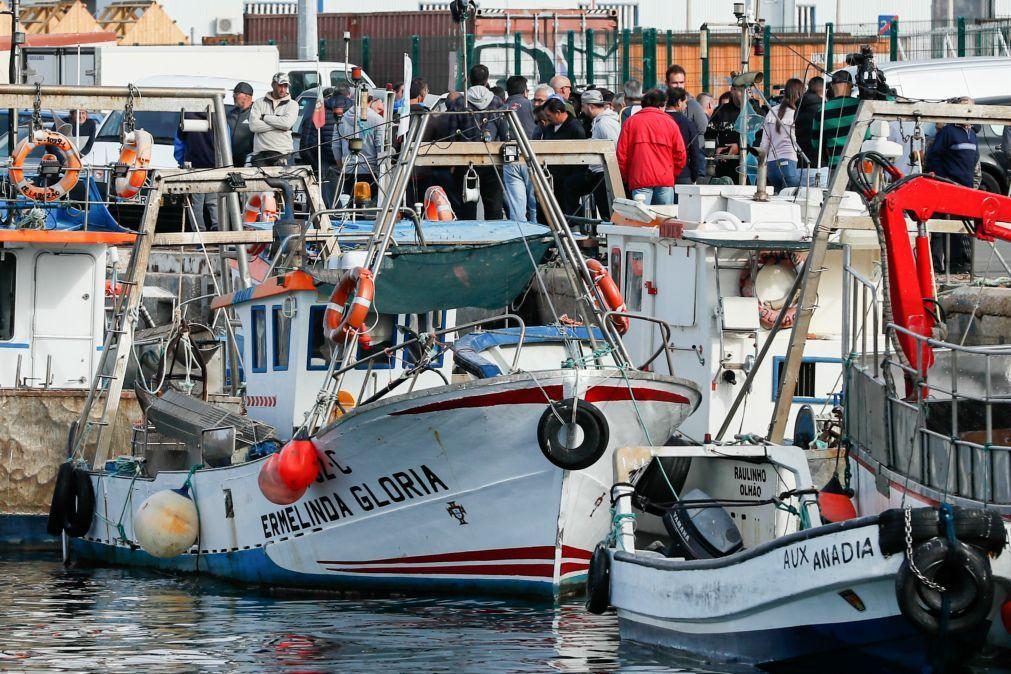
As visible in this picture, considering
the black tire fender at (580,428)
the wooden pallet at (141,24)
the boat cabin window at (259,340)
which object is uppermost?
the wooden pallet at (141,24)

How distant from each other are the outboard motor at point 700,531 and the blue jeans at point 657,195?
6941 millimetres

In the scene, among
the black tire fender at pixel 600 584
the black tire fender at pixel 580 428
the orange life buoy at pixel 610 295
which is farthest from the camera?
the orange life buoy at pixel 610 295

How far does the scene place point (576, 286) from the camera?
15047 millimetres

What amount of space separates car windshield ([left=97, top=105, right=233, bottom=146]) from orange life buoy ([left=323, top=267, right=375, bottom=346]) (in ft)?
37.4

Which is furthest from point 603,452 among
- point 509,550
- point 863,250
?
point 863,250

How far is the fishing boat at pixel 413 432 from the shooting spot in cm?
1398

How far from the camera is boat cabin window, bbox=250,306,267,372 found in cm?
1611

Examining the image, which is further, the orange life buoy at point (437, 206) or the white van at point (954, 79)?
the white van at point (954, 79)

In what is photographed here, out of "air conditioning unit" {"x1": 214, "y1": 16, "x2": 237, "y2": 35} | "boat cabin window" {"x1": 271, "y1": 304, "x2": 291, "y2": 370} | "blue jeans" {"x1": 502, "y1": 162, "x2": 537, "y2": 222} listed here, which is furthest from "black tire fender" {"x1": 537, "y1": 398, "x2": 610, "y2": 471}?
"air conditioning unit" {"x1": 214, "y1": 16, "x2": 237, "y2": 35}

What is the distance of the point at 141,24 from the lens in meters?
→ 40.2

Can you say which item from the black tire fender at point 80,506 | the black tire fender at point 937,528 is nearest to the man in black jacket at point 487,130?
the black tire fender at point 80,506

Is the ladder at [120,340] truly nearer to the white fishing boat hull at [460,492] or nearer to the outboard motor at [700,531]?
A: the white fishing boat hull at [460,492]

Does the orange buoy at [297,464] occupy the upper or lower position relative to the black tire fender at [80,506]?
upper

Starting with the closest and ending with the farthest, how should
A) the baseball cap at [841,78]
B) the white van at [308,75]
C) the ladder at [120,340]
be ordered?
the ladder at [120,340] < the baseball cap at [841,78] < the white van at [308,75]
